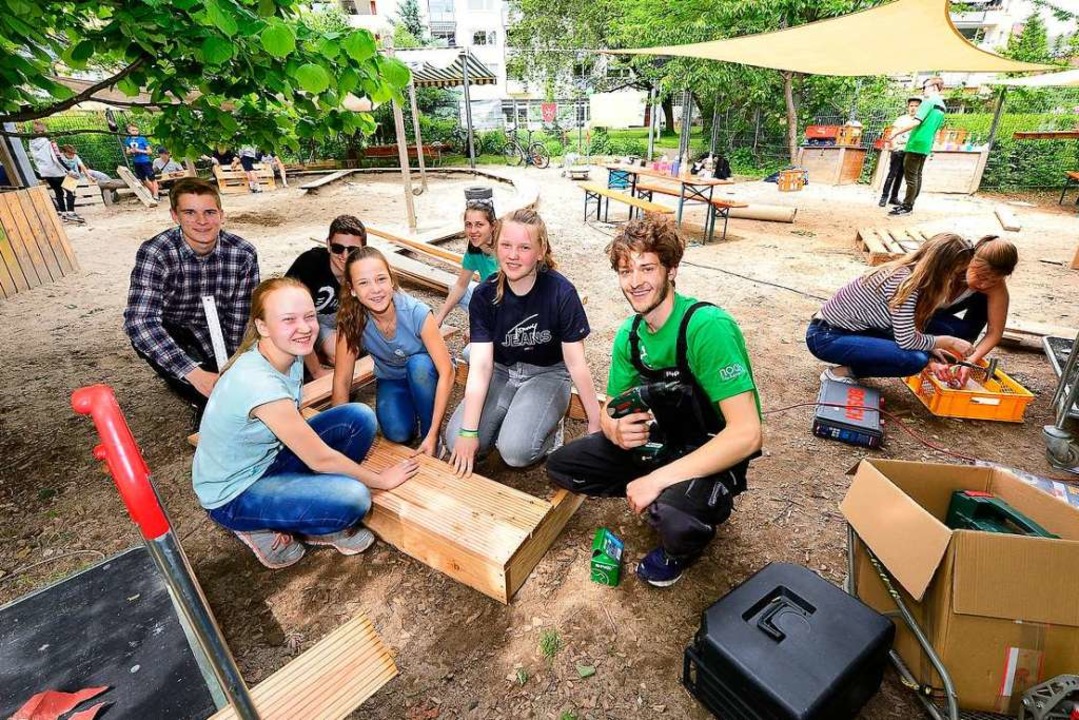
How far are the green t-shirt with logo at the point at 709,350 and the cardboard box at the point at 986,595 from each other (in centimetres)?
64

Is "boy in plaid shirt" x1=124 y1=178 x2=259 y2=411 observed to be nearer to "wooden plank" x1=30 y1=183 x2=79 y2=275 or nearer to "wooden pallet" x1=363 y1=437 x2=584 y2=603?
"wooden pallet" x1=363 y1=437 x2=584 y2=603

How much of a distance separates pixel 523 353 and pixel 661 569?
53.2 inches

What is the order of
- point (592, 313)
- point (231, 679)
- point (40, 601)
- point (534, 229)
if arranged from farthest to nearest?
point (592, 313), point (534, 229), point (40, 601), point (231, 679)

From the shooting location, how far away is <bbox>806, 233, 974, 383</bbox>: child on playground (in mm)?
3143

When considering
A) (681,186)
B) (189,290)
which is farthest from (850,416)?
(681,186)

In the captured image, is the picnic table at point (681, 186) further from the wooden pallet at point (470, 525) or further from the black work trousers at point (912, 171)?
the wooden pallet at point (470, 525)

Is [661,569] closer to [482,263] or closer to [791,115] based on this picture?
[482,263]

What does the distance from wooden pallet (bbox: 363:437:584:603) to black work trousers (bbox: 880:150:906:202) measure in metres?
11.6

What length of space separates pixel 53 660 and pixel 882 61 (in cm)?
947

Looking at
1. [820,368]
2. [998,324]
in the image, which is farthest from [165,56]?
[998,324]

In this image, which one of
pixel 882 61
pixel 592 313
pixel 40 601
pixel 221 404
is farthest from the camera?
pixel 882 61

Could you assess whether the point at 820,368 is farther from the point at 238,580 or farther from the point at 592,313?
the point at 238,580

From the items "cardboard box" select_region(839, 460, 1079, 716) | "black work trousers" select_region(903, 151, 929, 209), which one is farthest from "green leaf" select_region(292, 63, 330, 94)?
"black work trousers" select_region(903, 151, 929, 209)

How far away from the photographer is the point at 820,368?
430cm
